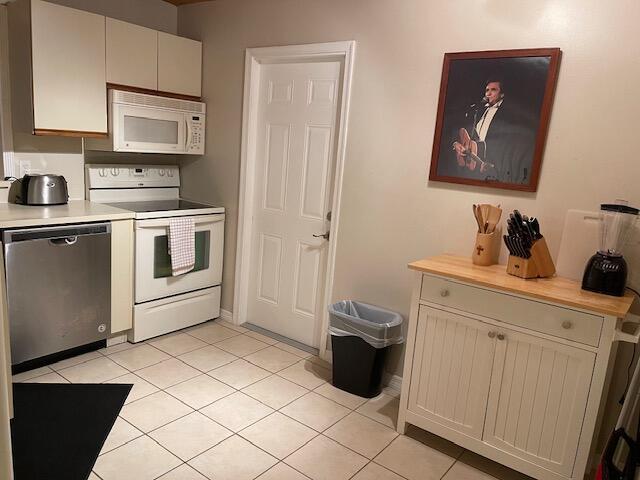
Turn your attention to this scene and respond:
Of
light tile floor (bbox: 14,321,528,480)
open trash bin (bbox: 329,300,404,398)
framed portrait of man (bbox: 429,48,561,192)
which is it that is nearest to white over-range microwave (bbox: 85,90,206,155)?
light tile floor (bbox: 14,321,528,480)

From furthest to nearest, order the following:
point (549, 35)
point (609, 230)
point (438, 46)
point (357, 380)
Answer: point (357, 380)
point (438, 46)
point (549, 35)
point (609, 230)

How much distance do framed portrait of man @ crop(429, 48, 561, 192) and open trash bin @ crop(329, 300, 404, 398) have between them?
93cm

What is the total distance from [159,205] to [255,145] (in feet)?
2.87

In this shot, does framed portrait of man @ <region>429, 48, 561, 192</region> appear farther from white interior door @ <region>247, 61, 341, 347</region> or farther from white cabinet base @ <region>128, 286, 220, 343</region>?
white cabinet base @ <region>128, 286, 220, 343</region>

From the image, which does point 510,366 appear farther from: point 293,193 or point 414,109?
point 293,193

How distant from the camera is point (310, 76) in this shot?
10.9ft

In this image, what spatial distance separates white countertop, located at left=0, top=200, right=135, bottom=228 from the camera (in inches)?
106

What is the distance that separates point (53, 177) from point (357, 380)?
237 centimetres

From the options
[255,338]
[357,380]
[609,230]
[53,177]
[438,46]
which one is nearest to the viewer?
[609,230]

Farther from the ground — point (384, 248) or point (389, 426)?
point (384, 248)

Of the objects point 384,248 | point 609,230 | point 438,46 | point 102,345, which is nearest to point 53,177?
point 102,345

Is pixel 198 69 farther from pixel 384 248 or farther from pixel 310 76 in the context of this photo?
pixel 384 248

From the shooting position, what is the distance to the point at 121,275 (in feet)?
10.7

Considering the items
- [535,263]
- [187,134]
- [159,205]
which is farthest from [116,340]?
[535,263]
